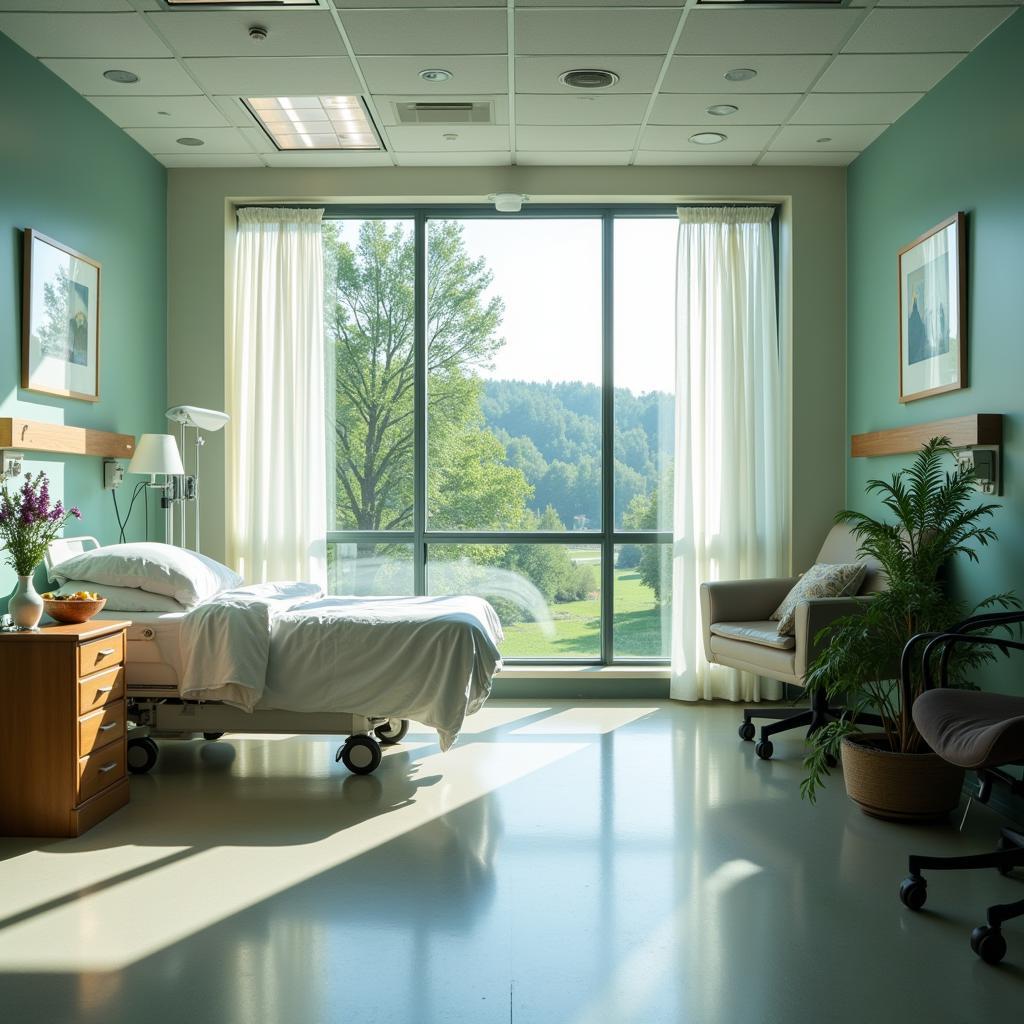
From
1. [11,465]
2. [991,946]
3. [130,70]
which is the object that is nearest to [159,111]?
[130,70]

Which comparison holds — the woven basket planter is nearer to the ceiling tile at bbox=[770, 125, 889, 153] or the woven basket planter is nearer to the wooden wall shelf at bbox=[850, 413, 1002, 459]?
the wooden wall shelf at bbox=[850, 413, 1002, 459]

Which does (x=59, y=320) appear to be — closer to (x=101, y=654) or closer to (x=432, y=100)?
(x=101, y=654)

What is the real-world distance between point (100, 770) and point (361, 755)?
1119 mm

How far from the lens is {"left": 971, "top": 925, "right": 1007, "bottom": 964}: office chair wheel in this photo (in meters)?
2.66

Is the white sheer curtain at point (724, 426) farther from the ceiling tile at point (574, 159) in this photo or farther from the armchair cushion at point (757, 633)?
the armchair cushion at point (757, 633)

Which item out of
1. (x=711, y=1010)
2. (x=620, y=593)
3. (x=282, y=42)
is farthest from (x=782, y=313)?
(x=711, y=1010)

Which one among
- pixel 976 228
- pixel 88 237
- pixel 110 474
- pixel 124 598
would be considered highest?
Answer: pixel 88 237

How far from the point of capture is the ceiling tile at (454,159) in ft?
19.4

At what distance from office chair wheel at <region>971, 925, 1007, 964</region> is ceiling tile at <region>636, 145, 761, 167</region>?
450 centimetres

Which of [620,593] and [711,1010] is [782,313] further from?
[711,1010]

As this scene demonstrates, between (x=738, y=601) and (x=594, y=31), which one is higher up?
(x=594, y=31)

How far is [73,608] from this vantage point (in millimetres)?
3951

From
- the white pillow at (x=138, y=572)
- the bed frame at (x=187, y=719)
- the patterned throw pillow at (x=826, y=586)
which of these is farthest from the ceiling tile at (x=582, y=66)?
the bed frame at (x=187, y=719)

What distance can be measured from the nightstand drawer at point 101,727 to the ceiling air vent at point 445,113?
10.6 ft
